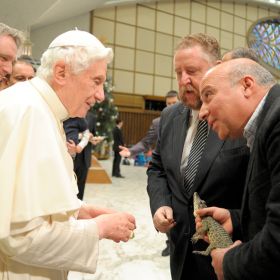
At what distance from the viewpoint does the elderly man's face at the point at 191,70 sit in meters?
1.84

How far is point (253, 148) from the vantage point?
3.78 feet

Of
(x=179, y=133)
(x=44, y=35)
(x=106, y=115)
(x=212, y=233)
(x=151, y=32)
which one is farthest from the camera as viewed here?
(x=151, y=32)

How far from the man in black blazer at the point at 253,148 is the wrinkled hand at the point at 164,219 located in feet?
1.84

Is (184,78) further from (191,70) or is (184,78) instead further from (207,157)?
(207,157)

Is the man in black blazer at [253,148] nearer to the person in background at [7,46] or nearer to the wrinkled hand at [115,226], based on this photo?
the wrinkled hand at [115,226]

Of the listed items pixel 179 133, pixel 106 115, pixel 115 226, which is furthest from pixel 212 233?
pixel 106 115

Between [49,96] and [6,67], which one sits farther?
[6,67]

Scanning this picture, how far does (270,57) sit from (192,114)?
1826 cm

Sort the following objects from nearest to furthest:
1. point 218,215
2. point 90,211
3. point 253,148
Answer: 1. point 253,148
2. point 218,215
3. point 90,211

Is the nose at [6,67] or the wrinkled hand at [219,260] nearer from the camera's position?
the wrinkled hand at [219,260]

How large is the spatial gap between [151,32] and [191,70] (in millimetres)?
14573

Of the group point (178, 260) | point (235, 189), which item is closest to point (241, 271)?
point (235, 189)

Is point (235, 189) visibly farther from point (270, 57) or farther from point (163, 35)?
point (270, 57)

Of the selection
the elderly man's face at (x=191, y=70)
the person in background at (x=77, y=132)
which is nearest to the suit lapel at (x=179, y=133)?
the elderly man's face at (x=191, y=70)
